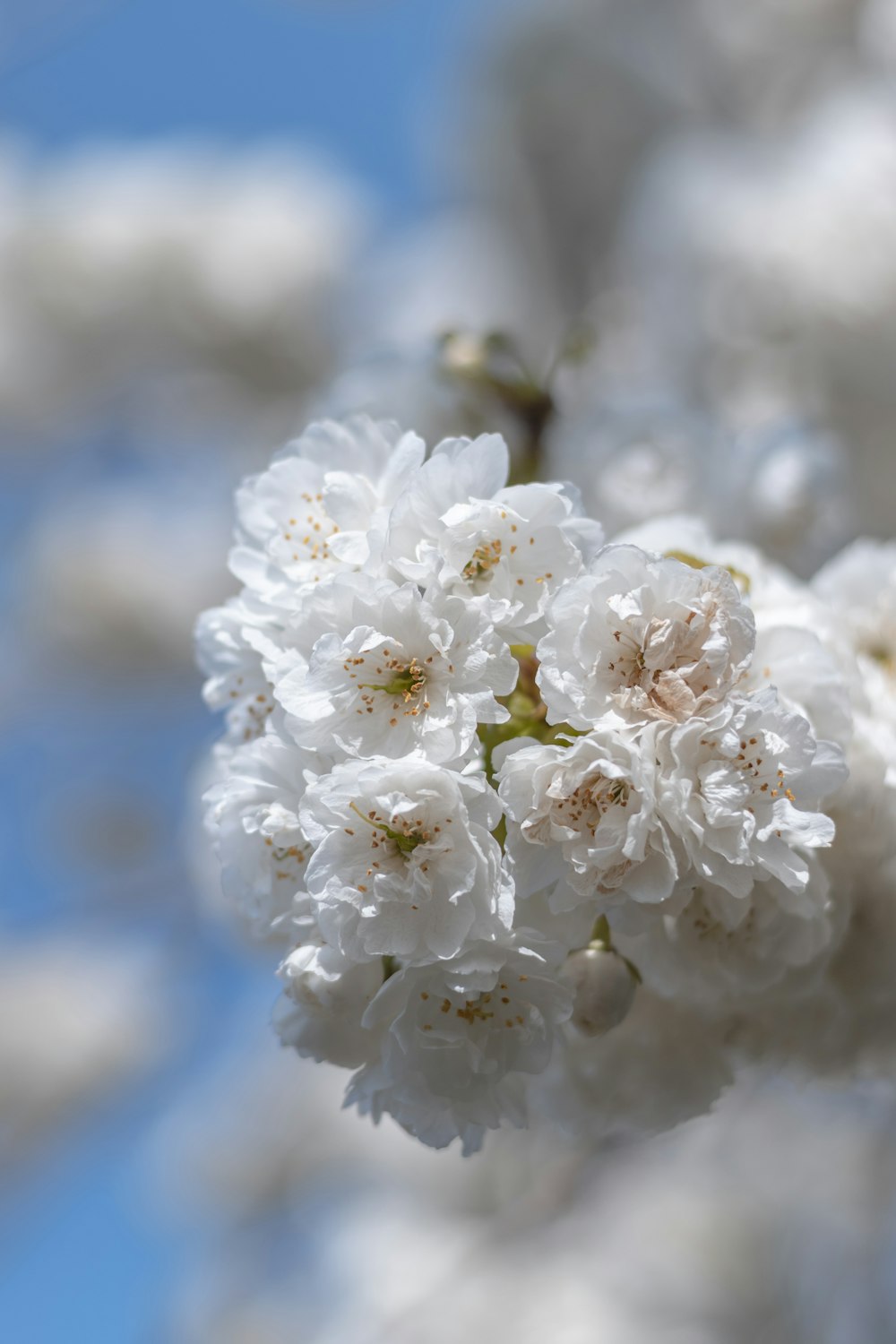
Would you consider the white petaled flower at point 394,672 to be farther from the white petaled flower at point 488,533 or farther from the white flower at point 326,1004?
the white flower at point 326,1004

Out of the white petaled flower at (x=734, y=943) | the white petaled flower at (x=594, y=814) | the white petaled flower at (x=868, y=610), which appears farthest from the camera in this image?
the white petaled flower at (x=868, y=610)

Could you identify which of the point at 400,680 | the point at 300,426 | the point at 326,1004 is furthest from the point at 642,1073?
the point at 300,426

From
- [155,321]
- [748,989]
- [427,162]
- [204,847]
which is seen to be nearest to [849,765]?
[748,989]

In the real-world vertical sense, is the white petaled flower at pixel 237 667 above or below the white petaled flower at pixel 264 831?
above

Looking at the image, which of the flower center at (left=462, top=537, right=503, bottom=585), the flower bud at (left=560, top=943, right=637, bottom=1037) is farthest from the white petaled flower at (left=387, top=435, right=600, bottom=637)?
the flower bud at (left=560, top=943, right=637, bottom=1037)

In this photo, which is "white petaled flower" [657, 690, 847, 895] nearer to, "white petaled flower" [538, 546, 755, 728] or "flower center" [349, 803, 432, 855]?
"white petaled flower" [538, 546, 755, 728]

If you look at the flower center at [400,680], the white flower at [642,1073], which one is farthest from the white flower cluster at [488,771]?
the white flower at [642,1073]

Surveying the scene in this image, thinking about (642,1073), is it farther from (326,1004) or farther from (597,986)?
(326,1004)
